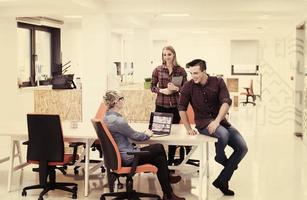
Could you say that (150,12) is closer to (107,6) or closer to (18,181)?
(107,6)

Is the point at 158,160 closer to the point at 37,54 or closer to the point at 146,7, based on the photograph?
the point at 146,7

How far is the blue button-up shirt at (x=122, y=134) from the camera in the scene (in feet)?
15.5

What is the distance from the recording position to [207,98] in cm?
530

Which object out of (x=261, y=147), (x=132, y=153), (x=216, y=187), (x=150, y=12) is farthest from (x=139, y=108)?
(x=132, y=153)

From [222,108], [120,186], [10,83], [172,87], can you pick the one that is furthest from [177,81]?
[10,83]

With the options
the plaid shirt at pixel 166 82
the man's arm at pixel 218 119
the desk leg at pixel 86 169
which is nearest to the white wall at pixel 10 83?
the plaid shirt at pixel 166 82

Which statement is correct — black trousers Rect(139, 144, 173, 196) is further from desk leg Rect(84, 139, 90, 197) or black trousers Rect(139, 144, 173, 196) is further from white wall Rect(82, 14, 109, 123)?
white wall Rect(82, 14, 109, 123)

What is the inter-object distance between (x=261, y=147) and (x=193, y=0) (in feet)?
9.46

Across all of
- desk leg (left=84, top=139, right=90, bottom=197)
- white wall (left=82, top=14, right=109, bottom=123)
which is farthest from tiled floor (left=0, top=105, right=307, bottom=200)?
white wall (left=82, top=14, right=109, bottom=123)

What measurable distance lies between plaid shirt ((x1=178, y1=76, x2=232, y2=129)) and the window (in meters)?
6.21

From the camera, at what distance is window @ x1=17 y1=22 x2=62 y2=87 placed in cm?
1163

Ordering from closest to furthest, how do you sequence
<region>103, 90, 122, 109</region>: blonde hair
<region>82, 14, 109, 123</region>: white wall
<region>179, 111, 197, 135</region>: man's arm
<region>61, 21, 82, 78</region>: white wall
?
<region>103, 90, 122, 109</region>: blonde hair → <region>179, 111, 197, 135</region>: man's arm → <region>82, 14, 109, 123</region>: white wall → <region>61, 21, 82, 78</region>: white wall

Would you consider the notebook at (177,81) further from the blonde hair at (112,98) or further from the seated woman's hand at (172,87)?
the blonde hair at (112,98)

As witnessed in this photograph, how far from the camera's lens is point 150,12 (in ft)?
27.7
